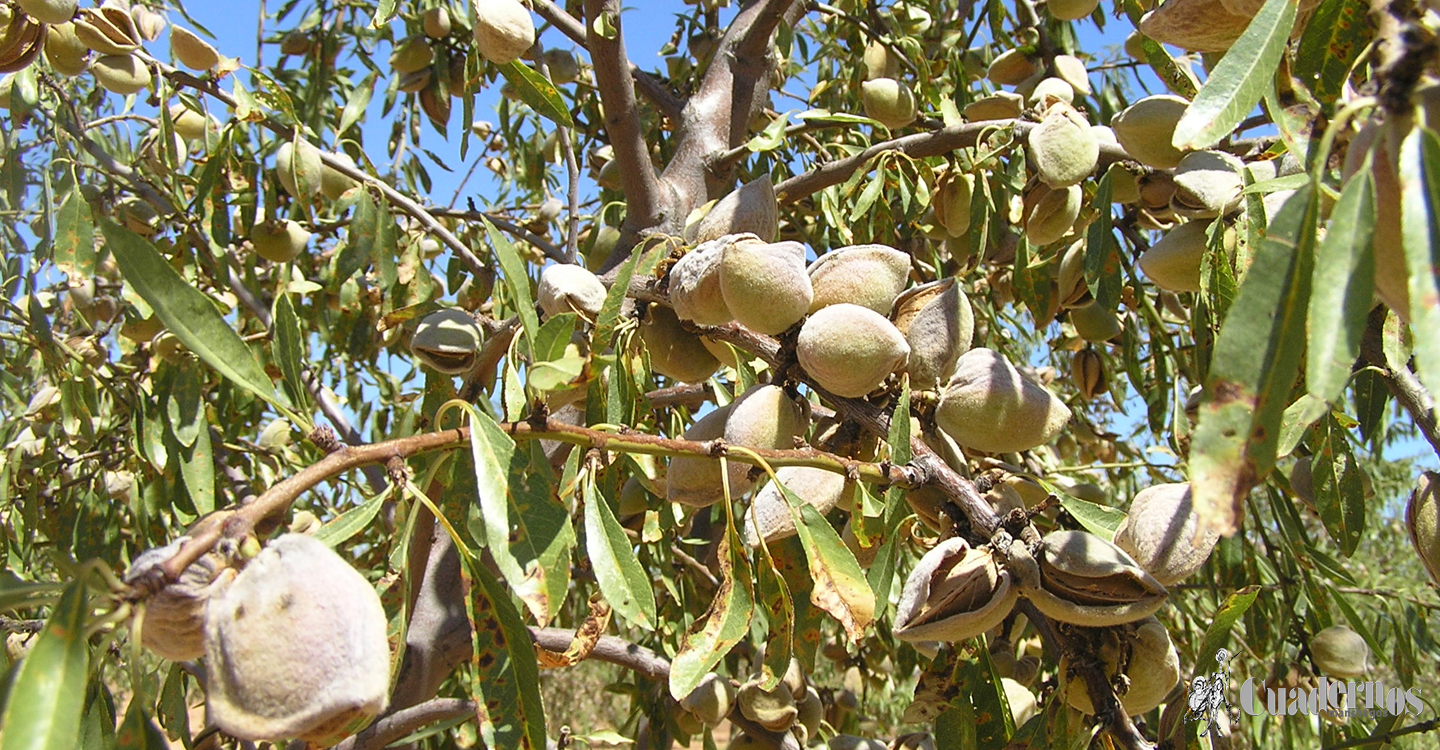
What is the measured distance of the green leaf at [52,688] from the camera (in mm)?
487

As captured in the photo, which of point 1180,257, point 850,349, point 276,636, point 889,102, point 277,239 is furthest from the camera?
point 277,239

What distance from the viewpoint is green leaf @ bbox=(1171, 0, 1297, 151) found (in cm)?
69

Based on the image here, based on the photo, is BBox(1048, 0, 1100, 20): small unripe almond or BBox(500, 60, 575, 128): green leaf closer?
BBox(500, 60, 575, 128): green leaf

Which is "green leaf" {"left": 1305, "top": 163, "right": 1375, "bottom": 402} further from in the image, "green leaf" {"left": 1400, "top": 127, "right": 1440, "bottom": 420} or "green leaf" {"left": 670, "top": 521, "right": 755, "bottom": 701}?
"green leaf" {"left": 670, "top": 521, "right": 755, "bottom": 701}

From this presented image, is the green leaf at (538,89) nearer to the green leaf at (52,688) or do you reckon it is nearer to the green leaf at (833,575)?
the green leaf at (833,575)

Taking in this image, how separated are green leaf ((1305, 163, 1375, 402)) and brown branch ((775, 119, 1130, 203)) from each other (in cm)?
93

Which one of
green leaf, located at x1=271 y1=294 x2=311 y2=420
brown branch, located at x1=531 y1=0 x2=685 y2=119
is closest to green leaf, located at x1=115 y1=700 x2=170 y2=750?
green leaf, located at x1=271 y1=294 x2=311 y2=420

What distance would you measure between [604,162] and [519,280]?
5.47 ft

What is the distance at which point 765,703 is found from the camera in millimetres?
1693

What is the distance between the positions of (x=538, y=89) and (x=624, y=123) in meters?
0.32

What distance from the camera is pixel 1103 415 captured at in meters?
4.39

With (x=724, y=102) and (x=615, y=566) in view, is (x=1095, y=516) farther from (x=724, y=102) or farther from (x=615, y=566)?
(x=724, y=102)

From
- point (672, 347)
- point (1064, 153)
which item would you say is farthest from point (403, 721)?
point (1064, 153)

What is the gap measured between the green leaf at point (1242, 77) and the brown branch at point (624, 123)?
1.04 meters
